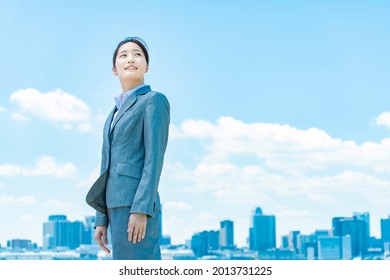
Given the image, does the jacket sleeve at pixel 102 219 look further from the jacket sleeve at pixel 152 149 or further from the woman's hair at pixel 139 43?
the woman's hair at pixel 139 43

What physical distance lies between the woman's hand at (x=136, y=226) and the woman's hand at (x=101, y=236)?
408mm

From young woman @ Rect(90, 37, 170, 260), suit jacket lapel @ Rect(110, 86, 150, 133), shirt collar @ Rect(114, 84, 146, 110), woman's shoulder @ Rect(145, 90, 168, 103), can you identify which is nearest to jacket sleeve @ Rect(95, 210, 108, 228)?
young woman @ Rect(90, 37, 170, 260)

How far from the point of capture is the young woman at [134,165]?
14.3 ft

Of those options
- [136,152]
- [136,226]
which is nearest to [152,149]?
[136,152]

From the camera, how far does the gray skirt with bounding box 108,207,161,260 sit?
442 centimetres

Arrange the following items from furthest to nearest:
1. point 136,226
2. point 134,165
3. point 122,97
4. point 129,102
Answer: point 122,97
point 129,102
point 134,165
point 136,226

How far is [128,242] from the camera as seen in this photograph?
174 inches

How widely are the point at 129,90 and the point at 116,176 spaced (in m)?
0.55

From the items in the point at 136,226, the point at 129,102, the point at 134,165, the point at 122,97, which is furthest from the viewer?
the point at 122,97

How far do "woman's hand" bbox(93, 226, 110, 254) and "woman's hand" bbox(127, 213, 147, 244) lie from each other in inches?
16.1

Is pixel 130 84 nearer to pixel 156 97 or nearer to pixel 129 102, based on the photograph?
pixel 129 102

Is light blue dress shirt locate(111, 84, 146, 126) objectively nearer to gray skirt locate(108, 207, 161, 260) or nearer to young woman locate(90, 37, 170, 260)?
young woman locate(90, 37, 170, 260)

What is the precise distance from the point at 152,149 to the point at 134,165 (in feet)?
0.50
